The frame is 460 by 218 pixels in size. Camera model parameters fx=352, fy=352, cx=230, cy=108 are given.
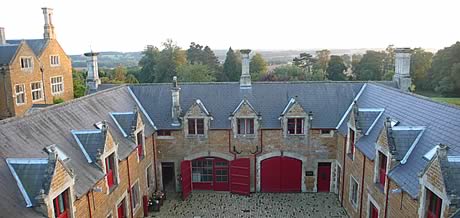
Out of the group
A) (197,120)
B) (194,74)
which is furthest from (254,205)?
(194,74)

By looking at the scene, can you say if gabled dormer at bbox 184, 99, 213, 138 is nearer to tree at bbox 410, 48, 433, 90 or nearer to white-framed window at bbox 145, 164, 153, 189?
white-framed window at bbox 145, 164, 153, 189

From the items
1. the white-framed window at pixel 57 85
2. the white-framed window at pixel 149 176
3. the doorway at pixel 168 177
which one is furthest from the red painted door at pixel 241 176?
the white-framed window at pixel 57 85

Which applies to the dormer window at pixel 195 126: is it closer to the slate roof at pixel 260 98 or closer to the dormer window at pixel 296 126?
the slate roof at pixel 260 98

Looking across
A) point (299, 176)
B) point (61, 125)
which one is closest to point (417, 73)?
point (299, 176)

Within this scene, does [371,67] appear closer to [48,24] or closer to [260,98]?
[260,98]

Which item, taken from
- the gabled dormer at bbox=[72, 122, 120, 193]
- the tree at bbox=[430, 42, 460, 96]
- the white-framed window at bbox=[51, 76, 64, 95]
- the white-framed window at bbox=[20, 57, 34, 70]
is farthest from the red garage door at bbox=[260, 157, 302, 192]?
the tree at bbox=[430, 42, 460, 96]
